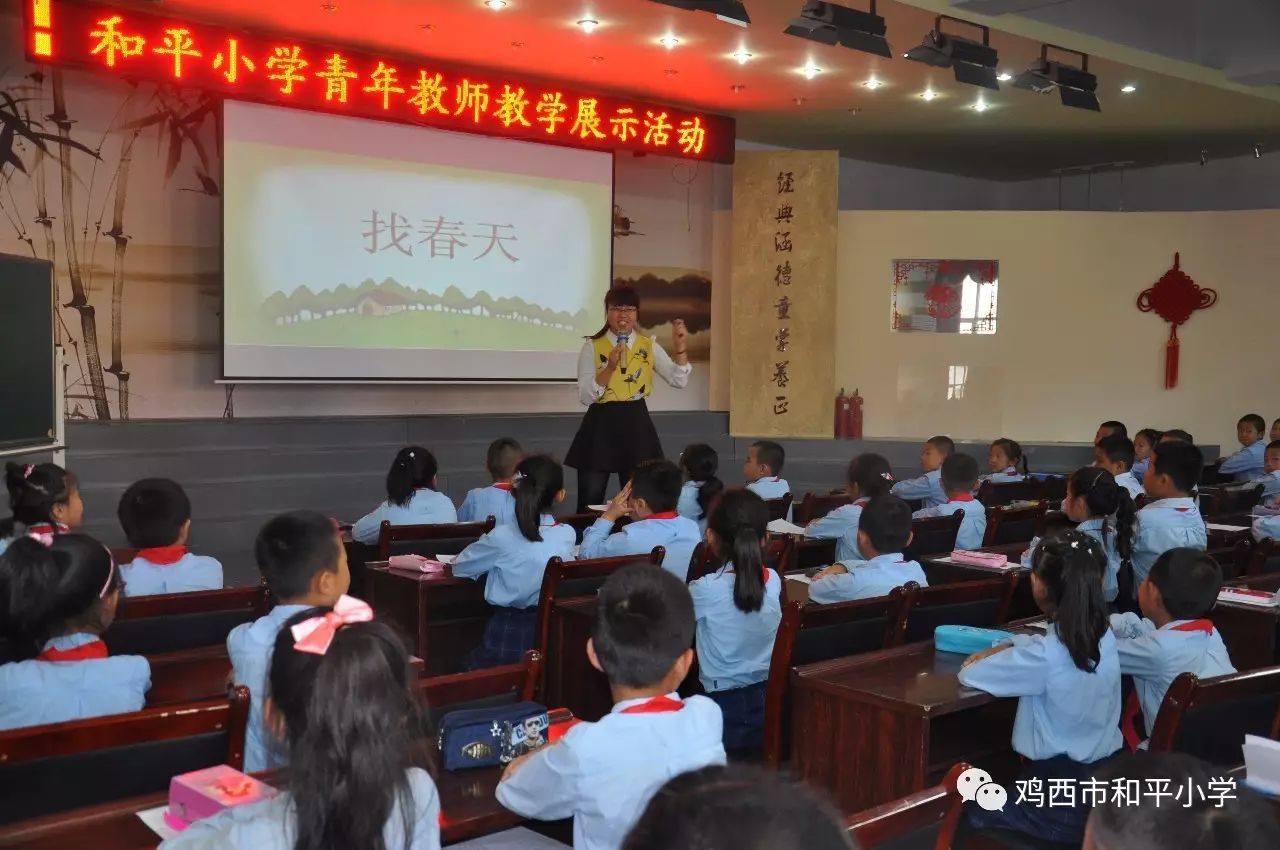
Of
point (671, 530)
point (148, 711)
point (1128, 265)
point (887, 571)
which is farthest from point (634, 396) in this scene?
point (1128, 265)

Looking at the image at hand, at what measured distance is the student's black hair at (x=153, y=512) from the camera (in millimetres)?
3090

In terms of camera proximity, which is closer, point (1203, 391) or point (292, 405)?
point (292, 405)

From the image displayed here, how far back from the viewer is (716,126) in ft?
26.8

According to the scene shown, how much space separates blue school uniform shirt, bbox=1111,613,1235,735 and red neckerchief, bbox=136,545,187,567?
2.40 meters

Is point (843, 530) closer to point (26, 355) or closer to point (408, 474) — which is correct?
point (408, 474)

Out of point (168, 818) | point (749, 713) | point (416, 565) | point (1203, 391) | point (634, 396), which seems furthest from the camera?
point (1203, 391)

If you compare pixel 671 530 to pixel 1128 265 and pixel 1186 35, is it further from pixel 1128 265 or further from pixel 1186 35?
pixel 1128 265

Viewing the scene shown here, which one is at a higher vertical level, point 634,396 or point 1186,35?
point 1186,35

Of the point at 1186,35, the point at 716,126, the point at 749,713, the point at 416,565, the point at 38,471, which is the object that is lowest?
the point at 749,713

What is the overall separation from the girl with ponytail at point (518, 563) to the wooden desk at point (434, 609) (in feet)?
0.34

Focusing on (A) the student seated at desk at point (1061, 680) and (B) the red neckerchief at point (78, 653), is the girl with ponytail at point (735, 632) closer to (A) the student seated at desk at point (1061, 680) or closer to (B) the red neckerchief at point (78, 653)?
(A) the student seated at desk at point (1061, 680)

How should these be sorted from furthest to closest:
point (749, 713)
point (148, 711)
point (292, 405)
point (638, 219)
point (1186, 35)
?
1. point (638, 219)
2. point (1186, 35)
3. point (292, 405)
4. point (749, 713)
5. point (148, 711)

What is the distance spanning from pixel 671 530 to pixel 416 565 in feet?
2.72

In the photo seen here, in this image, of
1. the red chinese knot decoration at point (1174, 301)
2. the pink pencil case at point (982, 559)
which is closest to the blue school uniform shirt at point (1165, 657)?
the pink pencil case at point (982, 559)
